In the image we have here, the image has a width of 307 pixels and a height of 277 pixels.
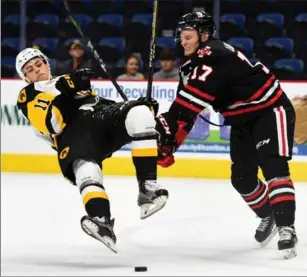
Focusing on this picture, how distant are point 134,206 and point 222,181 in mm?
1041

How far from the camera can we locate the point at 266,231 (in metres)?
4.06

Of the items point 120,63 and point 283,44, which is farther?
point 120,63

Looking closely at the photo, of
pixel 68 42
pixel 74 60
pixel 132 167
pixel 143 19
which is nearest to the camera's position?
pixel 132 167

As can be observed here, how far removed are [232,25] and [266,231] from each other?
145 inches

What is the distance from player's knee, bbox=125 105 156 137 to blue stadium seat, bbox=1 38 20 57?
4544 mm

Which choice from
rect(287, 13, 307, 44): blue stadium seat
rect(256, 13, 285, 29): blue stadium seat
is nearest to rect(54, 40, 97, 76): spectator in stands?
rect(256, 13, 285, 29): blue stadium seat

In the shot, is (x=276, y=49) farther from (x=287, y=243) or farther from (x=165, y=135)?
(x=287, y=243)

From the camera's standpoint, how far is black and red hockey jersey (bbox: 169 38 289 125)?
365 centimetres

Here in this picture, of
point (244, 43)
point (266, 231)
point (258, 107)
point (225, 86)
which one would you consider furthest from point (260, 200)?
point (244, 43)

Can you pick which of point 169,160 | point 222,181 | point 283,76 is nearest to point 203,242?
point 169,160

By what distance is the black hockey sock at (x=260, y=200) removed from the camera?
4070mm

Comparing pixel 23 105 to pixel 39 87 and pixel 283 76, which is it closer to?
pixel 39 87

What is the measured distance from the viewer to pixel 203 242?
162 inches

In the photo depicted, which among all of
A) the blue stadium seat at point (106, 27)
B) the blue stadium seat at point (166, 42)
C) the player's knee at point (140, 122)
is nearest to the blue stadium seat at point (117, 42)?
the blue stadium seat at point (106, 27)
